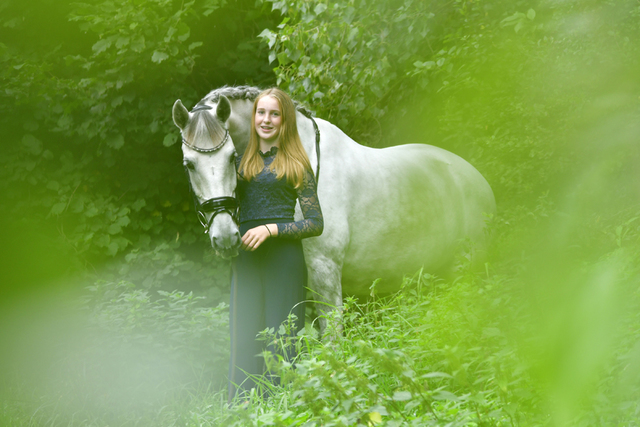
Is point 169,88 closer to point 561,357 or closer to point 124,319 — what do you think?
point 124,319

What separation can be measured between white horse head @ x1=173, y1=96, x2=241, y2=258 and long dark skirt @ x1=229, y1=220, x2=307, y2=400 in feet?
0.76

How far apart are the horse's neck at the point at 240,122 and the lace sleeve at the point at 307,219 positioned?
18.9 inches

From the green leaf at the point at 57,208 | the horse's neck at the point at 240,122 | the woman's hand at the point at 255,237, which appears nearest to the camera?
the woman's hand at the point at 255,237

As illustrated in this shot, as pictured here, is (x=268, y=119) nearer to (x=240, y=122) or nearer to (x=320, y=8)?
(x=240, y=122)

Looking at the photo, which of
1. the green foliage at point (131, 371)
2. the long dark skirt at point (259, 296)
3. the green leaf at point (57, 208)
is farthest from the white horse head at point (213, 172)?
the green leaf at point (57, 208)

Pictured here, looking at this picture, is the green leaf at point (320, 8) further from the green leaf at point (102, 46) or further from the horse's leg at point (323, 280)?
the green leaf at point (102, 46)

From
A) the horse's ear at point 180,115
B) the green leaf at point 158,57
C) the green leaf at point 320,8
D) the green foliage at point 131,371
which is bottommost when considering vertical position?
the green foliage at point 131,371

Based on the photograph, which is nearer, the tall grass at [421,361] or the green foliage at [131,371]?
the tall grass at [421,361]

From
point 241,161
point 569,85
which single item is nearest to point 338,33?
point 569,85

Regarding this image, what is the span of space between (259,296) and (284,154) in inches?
30.3

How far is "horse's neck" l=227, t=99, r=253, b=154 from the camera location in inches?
126

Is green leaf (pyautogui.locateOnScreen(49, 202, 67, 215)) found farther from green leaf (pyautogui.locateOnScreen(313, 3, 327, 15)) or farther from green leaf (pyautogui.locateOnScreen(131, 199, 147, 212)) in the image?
green leaf (pyautogui.locateOnScreen(313, 3, 327, 15))

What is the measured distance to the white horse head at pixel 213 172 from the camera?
2764 millimetres

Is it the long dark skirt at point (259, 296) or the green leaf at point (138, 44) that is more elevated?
the green leaf at point (138, 44)
